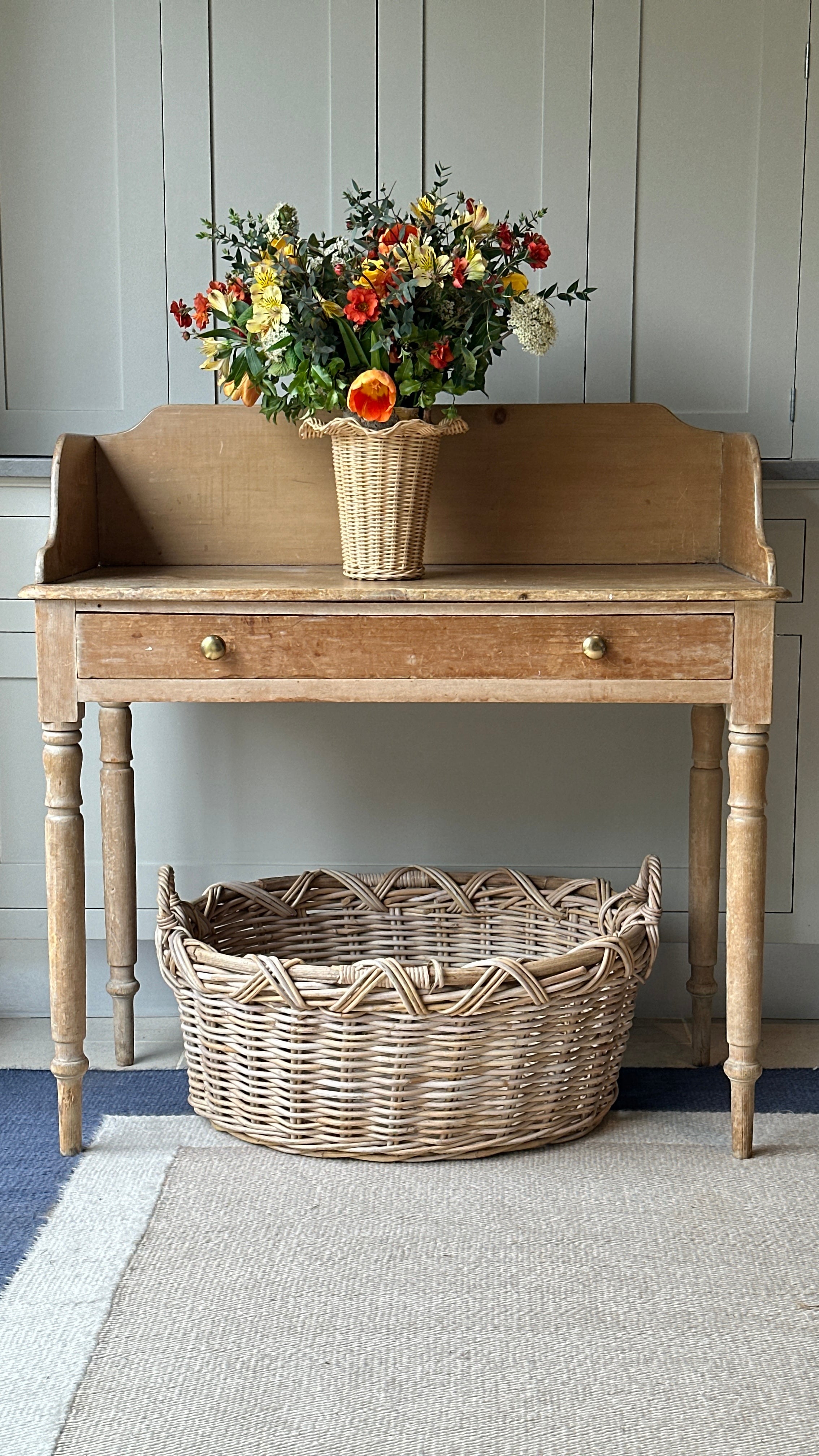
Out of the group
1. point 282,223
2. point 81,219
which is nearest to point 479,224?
point 282,223

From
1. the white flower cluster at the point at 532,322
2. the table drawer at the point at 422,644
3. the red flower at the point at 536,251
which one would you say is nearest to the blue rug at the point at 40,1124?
the table drawer at the point at 422,644

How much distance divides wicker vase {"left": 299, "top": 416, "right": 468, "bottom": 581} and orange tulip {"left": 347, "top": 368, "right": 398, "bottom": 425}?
0.23ft

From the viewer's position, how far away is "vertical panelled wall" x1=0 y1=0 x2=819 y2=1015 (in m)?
2.32

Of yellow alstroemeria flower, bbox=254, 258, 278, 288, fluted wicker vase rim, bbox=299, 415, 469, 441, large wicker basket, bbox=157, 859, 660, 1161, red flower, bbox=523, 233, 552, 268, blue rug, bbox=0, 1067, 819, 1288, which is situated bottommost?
blue rug, bbox=0, 1067, 819, 1288

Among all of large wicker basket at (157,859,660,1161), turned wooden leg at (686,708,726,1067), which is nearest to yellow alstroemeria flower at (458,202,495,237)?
turned wooden leg at (686,708,726,1067)

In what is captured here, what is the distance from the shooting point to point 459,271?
5.76 ft

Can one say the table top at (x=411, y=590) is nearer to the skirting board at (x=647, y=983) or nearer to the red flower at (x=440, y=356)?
the red flower at (x=440, y=356)

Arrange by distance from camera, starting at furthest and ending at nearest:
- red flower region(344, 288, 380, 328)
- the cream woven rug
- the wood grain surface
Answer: the wood grain surface → red flower region(344, 288, 380, 328) → the cream woven rug

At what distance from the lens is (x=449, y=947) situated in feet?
7.43

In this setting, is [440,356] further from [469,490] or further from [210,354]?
[469,490]

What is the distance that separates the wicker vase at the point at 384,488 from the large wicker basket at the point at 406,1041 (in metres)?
0.61

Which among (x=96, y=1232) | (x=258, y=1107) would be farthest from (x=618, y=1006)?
(x=96, y=1232)

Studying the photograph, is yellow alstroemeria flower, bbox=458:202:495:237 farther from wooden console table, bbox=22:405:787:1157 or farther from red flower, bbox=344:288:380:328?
wooden console table, bbox=22:405:787:1157

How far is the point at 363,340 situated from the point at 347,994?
37.3 inches
